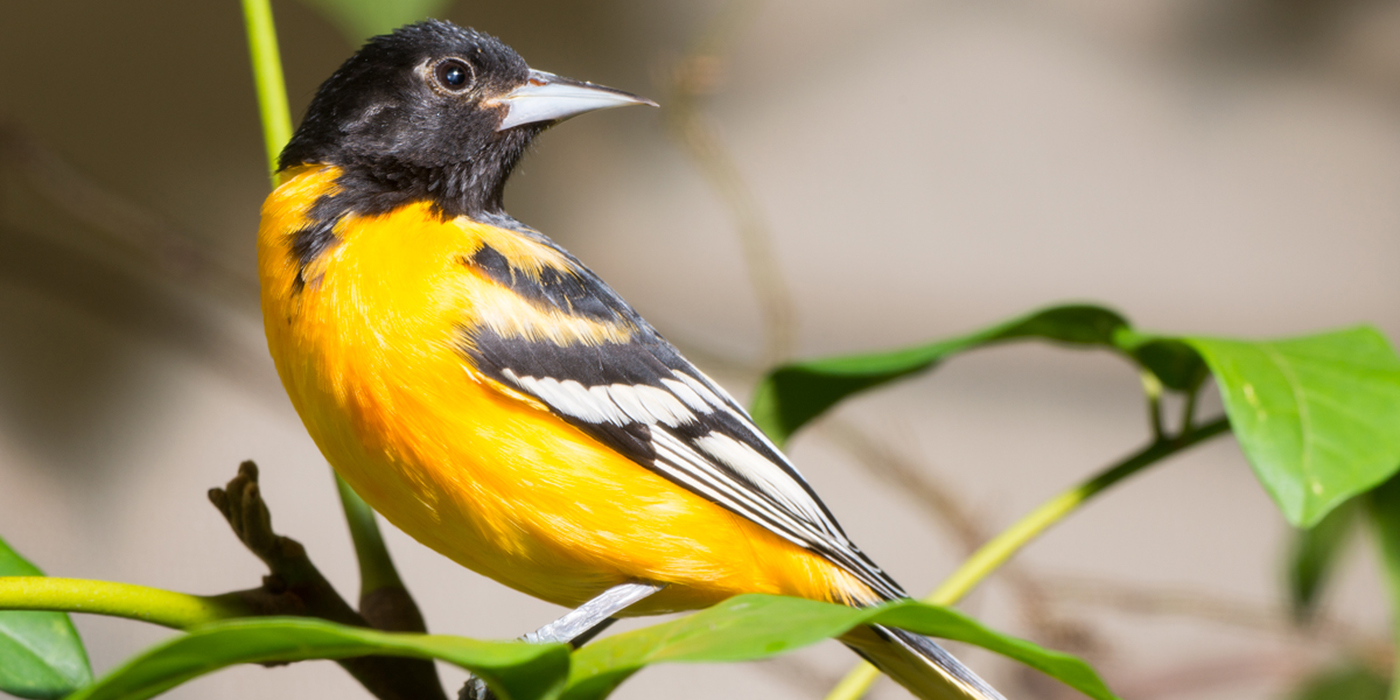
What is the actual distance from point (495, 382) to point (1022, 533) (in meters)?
0.57

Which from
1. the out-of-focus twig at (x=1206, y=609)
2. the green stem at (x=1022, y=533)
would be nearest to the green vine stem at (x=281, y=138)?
the green stem at (x=1022, y=533)

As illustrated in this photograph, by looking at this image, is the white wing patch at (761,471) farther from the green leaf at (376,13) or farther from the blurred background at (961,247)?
the blurred background at (961,247)

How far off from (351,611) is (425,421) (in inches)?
7.2

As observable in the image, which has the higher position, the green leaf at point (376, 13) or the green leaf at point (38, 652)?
the green leaf at point (376, 13)

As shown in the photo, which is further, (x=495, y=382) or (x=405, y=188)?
(x=405, y=188)

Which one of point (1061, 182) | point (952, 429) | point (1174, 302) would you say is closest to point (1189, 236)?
point (1174, 302)

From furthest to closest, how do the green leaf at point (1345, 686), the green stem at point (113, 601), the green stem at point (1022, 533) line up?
the green leaf at point (1345, 686) < the green stem at point (1022, 533) < the green stem at point (113, 601)

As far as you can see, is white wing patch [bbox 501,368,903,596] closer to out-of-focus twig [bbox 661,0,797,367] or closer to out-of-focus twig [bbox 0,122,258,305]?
out-of-focus twig [bbox 661,0,797,367]

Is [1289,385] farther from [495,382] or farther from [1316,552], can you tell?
[1316,552]

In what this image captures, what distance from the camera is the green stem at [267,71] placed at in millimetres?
807

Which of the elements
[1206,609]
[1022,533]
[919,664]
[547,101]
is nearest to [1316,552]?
[1206,609]

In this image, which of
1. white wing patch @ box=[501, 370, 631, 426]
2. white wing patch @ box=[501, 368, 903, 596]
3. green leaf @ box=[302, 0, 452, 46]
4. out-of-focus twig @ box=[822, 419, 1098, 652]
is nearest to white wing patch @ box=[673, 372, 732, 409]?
white wing patch @ box=[501, 368, 903, 596]

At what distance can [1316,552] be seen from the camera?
1494mm

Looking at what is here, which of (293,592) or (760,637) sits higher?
(293,592)
